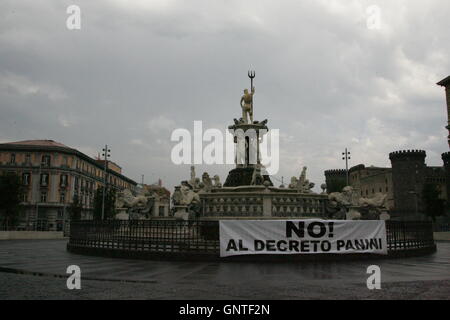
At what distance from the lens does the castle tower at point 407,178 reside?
85.0 metres

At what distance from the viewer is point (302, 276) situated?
31.2ft

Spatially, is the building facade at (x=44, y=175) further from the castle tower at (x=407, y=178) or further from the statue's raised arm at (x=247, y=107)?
the castle tower at (x=407, y=178)

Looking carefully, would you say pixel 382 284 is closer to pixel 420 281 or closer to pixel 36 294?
pixel 420 281

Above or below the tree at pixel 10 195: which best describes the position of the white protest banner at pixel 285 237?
below

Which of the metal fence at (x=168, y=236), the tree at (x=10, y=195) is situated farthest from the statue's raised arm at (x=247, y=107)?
the tree at (x=10, y=195)

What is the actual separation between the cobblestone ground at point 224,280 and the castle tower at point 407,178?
3176 inches

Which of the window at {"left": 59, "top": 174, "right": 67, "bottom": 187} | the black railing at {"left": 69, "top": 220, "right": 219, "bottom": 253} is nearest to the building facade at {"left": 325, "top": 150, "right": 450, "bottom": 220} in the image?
the window at {"left": 59, "top": 174, "right": 67, "bottom": 187}

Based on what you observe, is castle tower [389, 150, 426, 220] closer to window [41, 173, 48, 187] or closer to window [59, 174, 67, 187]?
window [59, 174, 67, 187]

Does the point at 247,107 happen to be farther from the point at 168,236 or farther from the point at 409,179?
the point at 409,179

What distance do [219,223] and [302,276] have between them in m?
3.64

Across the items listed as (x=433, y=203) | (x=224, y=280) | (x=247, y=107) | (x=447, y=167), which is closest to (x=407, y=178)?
(x=447, y=167)

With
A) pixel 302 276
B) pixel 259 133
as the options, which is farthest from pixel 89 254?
pixel 259 133

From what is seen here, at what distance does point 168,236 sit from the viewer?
43.9 feet

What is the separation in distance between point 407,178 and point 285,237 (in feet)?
277
